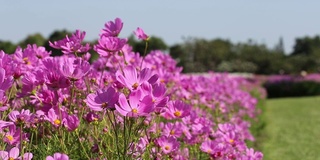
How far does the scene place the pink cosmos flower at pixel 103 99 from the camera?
175cm

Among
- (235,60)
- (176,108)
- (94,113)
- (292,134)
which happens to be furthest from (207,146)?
(235,60)

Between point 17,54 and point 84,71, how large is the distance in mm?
974

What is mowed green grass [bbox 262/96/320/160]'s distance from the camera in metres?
7.50

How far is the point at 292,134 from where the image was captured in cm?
980

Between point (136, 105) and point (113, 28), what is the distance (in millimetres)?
691

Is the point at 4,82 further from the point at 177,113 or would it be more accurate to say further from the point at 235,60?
the point at 235,60

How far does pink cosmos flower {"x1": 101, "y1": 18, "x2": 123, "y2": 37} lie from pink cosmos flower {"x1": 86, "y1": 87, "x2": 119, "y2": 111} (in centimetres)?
57

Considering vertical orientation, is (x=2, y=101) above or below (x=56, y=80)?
below

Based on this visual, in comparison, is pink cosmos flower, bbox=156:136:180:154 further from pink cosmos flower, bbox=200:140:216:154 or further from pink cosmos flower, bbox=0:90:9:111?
pink cosmos flower, bbox=0:90:9:111

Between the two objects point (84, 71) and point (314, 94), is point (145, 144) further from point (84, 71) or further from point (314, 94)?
point (314, 94)

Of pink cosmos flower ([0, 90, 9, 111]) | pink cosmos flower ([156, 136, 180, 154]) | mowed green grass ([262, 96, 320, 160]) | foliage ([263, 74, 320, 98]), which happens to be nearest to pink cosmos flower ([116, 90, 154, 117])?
pink cosmos flower ([0, 90, 9, 111])

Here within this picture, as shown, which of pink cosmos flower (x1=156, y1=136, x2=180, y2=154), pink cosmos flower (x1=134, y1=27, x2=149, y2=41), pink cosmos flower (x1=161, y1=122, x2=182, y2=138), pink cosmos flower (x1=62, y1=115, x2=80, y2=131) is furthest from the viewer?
pink cosmos flower (x1=161, y1=122, x2=182, y2=138)

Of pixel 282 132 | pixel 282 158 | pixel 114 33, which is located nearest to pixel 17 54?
pixel 114 33

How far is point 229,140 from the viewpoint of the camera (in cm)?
258
